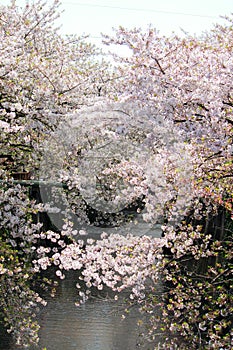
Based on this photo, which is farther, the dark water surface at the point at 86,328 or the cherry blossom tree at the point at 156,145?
the dark water surface at the point at 86,328

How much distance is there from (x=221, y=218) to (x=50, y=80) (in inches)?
162

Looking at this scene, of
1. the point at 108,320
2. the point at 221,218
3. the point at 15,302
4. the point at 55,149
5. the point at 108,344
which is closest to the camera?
the point at 15,302

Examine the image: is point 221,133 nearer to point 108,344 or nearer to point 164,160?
point 164,160

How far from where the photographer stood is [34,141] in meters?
8.59

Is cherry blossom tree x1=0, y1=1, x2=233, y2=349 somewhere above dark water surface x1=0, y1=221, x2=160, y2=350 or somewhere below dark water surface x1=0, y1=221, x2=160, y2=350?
above

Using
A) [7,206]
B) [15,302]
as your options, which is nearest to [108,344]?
[15,302]

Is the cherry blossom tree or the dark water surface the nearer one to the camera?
the cherry blossom tree

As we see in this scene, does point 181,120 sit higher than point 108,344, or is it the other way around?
point 181,120

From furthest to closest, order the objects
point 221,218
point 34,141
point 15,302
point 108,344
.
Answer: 1. point 221,218
2. point 34,141
3. point 108,344
4. point 15,302

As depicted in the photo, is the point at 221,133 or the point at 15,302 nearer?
the point at 221,133

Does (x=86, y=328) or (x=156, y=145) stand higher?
(x=156, y=145)

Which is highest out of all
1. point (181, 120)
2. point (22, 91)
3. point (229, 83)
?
point (22, 91)

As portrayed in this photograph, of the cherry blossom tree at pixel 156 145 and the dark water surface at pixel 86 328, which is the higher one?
the cherry blossom tree at pixel 156 145

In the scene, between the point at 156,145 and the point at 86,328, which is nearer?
the point at 156,145
